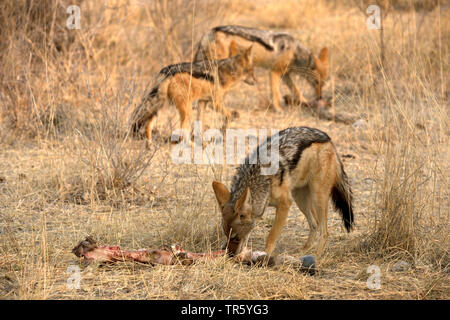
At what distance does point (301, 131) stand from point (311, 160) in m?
0.32

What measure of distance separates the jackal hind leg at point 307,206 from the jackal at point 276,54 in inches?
213

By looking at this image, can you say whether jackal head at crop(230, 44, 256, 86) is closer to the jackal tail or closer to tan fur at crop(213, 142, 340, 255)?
the jackal tail

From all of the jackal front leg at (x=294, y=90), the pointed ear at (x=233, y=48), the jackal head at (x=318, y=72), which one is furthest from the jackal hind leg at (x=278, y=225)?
the jackal head at (x=318, y=72)

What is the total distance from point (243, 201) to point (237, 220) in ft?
0.60

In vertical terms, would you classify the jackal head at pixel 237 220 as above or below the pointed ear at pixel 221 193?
below

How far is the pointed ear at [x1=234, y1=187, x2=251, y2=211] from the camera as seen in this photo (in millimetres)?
5078

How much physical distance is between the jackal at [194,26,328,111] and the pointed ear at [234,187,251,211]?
6423mm

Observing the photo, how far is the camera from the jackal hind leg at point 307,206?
5923 millimetres

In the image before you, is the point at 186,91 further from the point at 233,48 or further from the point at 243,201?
the point at 243,201

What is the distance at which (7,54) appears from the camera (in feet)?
30.8

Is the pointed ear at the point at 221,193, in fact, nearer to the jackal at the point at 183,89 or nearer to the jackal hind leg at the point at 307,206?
the jackal hind leg at the point at 307,206

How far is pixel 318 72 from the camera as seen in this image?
39.4ft
